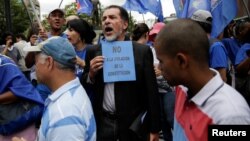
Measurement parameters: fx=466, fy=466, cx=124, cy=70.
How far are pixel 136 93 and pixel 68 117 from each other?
5.47ft

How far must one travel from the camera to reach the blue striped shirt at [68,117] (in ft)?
8.00

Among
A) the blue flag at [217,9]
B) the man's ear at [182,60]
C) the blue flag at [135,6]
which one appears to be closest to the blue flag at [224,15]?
the blue flag at [217,9]

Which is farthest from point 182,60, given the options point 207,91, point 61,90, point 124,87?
point 124,87

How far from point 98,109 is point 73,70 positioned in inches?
51.4

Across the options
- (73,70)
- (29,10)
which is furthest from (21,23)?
(73,70)

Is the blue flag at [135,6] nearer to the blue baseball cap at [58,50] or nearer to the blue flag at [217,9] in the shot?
the blue flag at [217,9]

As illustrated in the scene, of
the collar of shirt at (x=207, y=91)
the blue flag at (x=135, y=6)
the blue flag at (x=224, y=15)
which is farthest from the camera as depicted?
the blue flag at (x=135, y=6)

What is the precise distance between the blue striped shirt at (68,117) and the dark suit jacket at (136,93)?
50.8 inches

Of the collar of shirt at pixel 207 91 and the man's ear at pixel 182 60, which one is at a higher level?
the man's ear at pixel 182 60

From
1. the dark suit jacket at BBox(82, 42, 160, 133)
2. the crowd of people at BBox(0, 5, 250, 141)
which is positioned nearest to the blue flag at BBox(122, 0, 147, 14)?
the crowd of people at BBox(0, 5, 250, 141)

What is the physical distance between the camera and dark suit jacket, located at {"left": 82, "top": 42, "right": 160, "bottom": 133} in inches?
157

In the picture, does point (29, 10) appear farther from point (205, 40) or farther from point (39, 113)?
point (205, 40)

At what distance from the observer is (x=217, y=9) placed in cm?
578

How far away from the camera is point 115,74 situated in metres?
3.96
